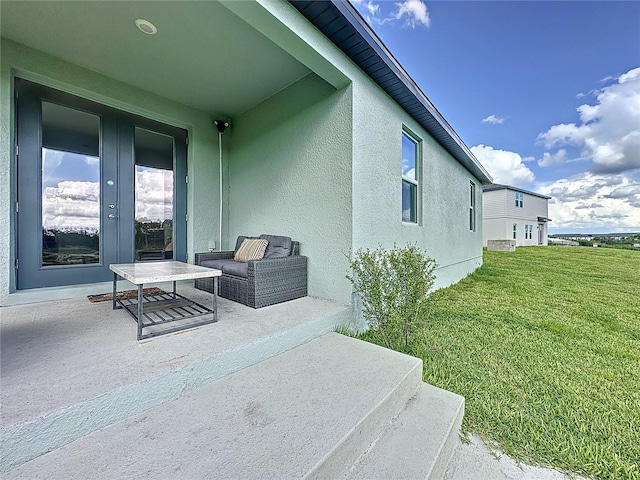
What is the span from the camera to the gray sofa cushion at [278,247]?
13.0 feet

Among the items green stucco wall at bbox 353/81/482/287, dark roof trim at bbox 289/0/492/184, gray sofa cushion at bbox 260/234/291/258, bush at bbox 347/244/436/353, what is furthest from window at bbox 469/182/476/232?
gray sofa cushion at bbox 260/234/291/258

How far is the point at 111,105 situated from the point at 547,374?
6684 millimetres

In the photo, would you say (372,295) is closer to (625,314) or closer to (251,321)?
(251,321)

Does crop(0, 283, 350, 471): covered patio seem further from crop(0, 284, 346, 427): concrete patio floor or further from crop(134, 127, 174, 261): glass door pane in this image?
crop(134, 127, 174, 261): glass door pane

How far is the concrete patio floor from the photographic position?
152 cm

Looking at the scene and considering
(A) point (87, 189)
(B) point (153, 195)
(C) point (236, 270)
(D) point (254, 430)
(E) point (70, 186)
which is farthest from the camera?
(B) point (153, 195)

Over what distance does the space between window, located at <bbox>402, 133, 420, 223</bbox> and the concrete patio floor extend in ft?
8.94

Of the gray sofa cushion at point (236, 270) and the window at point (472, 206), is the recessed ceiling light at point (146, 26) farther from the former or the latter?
the window at point (472, 206)

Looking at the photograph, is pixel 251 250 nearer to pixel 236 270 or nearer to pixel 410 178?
pixel 236 270

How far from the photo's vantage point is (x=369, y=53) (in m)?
3.30

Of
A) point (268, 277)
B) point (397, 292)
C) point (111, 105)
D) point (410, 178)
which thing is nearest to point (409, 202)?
point (410, 178)

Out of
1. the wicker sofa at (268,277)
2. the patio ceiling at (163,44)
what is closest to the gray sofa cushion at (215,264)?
the wicker sofa at (268,277)

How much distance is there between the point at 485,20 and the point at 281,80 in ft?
22.6

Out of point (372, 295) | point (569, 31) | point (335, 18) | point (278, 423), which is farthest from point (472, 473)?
point (569, 31)
